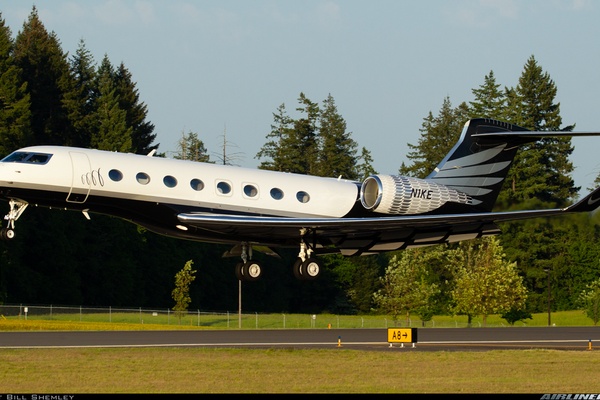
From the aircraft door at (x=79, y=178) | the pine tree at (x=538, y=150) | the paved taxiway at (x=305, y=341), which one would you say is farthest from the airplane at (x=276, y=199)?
the pine tree at (x=538, y=150)

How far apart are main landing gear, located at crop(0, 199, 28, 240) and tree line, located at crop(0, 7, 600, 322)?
46215 millimetres

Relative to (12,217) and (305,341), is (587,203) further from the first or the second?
(305,341)

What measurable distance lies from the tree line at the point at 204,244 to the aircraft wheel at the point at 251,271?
44.5 meters

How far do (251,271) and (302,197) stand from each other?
9.14 ft

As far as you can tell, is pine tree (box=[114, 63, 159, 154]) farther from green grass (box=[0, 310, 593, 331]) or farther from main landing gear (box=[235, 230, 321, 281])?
main landing gear (box=[235, 230, 321, 281])

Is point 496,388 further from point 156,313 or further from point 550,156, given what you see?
point 550,156

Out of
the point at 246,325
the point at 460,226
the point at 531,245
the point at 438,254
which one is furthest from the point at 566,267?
the point at 460,226

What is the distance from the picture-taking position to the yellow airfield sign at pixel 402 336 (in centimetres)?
3862

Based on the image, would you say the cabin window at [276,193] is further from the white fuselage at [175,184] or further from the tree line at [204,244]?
the tree line at [204,244]

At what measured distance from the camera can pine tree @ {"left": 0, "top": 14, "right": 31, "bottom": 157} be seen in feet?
272

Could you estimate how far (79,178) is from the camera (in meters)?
28.5

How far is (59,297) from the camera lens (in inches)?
3172

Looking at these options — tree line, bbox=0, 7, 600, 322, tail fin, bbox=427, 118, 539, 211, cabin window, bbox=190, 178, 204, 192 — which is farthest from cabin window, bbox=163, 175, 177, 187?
tree line, bbox=0, 7, 600, 322

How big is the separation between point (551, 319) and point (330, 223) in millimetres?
59889
